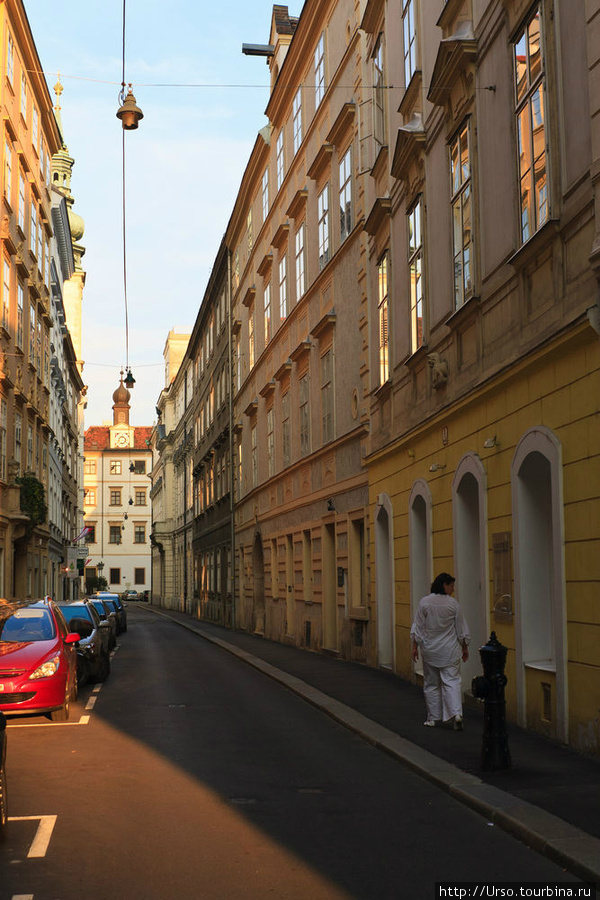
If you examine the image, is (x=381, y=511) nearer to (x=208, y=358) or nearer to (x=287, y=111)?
(x=287, y=111)

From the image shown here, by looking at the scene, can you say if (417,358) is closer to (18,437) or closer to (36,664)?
(36,664)

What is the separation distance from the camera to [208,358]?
177 feet

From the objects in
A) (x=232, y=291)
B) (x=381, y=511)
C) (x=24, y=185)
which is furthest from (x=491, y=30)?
(x=232, y=291)

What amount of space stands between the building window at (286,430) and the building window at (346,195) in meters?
7.78

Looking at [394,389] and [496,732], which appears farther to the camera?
[394,389]

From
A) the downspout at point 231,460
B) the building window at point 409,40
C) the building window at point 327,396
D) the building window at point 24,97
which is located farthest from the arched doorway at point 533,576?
the downspout at point 231,460

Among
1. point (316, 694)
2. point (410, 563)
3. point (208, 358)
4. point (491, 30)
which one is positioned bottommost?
point (316, 694)

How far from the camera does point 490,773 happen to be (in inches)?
362

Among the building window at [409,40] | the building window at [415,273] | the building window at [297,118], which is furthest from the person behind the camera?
the building window at [297,118]

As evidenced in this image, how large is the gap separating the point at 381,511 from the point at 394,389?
2579 millimetres

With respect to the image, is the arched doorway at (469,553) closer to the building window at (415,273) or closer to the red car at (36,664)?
the building window at (415,273)

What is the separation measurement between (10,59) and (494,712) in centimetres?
2777

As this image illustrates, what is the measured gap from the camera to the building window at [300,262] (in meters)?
28.8

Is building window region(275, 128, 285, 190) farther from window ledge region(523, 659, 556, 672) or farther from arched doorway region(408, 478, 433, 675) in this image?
window ledge region(523, 659, 556, 672)
